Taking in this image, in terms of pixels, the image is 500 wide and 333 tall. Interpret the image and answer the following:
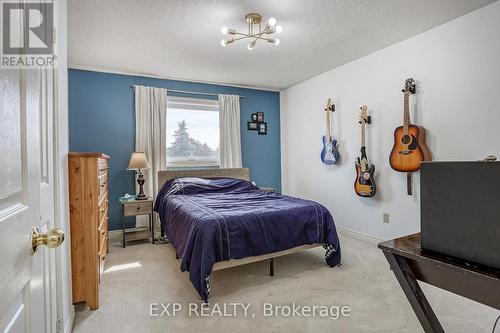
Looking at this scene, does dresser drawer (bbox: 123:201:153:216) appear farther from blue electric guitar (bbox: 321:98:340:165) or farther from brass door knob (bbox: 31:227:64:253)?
brass door knob (bbox: 31:227:64:253)

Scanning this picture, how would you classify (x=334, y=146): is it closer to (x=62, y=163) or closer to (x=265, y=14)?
(x=265, y=14)

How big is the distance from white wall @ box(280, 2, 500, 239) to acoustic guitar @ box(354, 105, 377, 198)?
0.29 feet

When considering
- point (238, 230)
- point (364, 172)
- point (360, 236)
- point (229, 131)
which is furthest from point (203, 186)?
point (360, 236)

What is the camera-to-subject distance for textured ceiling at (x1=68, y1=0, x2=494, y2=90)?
93.7 inches

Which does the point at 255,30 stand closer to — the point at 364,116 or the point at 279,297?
the point at 364,116

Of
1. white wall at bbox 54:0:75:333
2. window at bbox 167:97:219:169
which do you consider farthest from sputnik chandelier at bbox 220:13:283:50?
window at bbox 167:97:219:169

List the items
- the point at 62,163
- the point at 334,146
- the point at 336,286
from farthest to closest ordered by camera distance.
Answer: the point at 334,146 < the point at 336,286 < the point at 62,163

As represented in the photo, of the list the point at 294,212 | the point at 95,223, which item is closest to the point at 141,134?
the point at 95,223

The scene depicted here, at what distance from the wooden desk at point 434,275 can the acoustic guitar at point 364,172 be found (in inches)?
97.0

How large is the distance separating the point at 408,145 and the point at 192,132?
316 cm

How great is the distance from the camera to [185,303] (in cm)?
210

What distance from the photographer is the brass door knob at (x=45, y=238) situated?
705mm

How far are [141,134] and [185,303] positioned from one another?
9.10 feet

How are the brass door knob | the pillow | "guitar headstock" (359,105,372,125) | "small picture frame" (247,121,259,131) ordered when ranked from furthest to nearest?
"small picture frame" (247,121,259,131) → the pillow → "guitar headstock" (359,105,372,125) → the brass door knob
